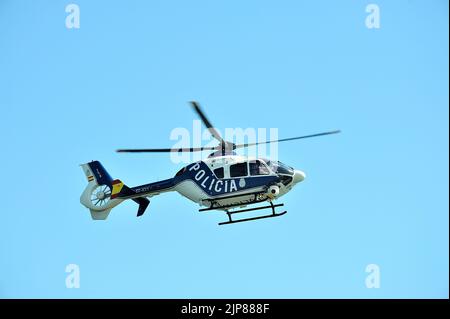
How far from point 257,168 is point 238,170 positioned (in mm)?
561

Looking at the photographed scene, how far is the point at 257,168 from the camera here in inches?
1094

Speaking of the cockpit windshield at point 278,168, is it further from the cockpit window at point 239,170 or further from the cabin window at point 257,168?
the cockpit window at point 239,170

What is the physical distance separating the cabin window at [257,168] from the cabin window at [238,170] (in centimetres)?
18

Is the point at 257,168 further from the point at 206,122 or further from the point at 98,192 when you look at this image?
the point at 98,192

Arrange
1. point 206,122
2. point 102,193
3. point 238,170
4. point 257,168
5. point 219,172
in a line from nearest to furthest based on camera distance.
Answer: point 206,122 → point 257,168 → point 238,170 → point 219,172 → point 102,193

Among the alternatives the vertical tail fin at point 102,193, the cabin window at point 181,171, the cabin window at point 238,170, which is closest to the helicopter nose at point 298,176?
the cabin window at point 238,170

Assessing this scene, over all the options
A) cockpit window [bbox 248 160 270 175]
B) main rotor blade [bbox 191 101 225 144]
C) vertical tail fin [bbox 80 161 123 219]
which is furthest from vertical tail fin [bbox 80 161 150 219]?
cockpit window [bbox 248 160 270 175]

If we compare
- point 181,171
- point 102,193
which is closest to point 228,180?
point 181,171

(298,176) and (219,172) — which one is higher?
(219,172)

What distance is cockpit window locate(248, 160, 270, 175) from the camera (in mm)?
27734

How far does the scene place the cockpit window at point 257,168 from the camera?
2773 cm

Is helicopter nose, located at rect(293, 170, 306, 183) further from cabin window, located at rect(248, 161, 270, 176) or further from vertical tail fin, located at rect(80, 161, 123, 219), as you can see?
vertical tail fin, located at rect(80, 161, 123, 219)
